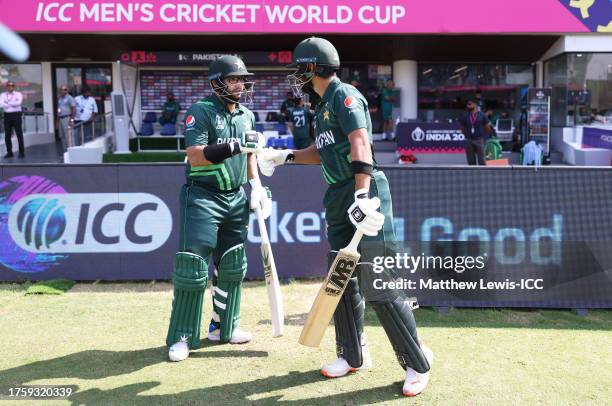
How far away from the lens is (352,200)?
3.94m

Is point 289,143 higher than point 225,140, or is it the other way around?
point 289,143

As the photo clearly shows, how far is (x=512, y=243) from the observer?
5.76m

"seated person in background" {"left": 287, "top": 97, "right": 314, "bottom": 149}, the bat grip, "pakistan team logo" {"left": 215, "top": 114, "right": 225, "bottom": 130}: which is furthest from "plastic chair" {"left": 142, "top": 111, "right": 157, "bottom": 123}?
the bat grip

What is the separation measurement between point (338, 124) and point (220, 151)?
0.87m

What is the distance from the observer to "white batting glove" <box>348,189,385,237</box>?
3584mm

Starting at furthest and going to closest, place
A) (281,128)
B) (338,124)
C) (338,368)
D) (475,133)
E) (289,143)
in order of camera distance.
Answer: (281,128) < (289,143) < (475,133) < (338,368) < (338,124)

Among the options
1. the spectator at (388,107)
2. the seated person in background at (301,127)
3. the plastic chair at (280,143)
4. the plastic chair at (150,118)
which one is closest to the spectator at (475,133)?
the seated person in background at (301,127)

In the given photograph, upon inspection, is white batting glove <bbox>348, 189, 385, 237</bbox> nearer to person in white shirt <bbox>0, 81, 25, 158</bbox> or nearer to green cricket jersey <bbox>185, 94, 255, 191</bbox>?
green cricket jersey <bbox>185, 94, 255, 191</bbox>

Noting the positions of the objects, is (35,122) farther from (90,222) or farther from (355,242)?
(355,242)

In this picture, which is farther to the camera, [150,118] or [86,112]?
[150,118]

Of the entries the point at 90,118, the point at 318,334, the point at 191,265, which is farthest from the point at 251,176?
the point at 90,118

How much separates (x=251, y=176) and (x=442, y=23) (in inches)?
553

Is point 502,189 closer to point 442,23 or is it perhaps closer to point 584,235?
point 584,235

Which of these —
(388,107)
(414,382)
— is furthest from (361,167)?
(388,107)
